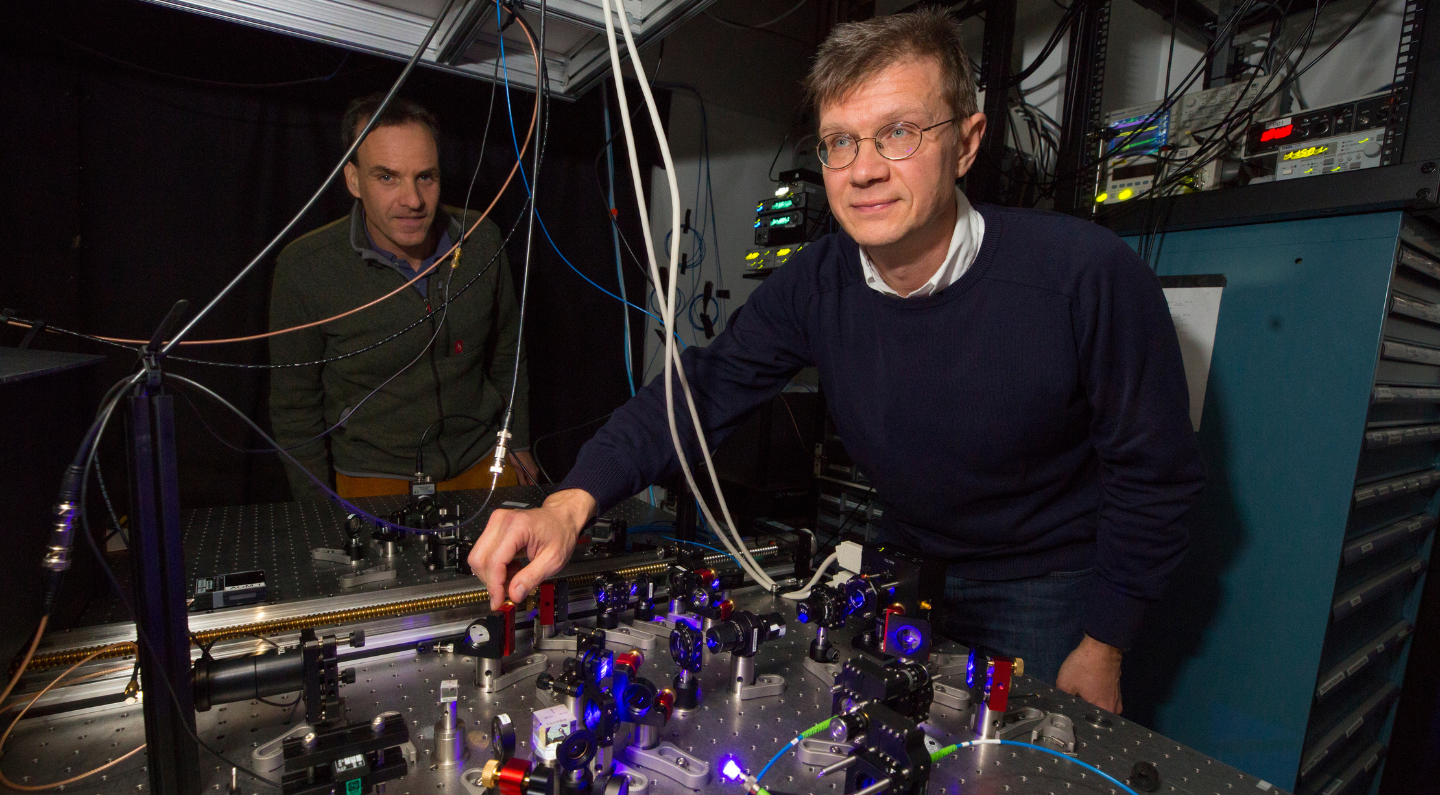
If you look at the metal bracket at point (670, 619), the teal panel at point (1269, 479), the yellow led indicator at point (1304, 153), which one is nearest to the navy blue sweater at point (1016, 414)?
the metal bracket at point (670, 619)

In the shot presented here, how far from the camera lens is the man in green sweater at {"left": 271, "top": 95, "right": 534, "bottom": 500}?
2031 mm

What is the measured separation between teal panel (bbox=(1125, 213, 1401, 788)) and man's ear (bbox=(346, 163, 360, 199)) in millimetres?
2517

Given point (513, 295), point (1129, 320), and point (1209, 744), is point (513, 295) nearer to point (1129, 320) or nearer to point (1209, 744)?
point (1129, 320)

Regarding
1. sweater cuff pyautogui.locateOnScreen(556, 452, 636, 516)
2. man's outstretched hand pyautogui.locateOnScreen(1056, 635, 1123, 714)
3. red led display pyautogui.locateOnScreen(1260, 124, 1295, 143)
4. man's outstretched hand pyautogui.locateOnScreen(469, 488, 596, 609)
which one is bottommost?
man's outstretched hand pyautogui.locateOnScreen(1056, 635, 1123, 714)

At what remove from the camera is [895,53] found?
1115mm

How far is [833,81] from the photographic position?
1163mm

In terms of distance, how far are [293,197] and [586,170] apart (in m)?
1.21

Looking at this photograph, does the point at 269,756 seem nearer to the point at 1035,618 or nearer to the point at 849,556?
the point at 849,556

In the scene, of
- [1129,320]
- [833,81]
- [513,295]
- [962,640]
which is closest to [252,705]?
[962,640]

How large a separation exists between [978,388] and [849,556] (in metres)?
0.39

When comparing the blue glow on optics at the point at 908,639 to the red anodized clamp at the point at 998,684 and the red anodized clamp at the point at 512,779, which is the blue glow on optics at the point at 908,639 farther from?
the red anodized clamp at the point at 512,779

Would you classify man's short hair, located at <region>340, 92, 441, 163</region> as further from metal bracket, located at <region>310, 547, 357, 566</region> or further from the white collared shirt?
the white collared shirt

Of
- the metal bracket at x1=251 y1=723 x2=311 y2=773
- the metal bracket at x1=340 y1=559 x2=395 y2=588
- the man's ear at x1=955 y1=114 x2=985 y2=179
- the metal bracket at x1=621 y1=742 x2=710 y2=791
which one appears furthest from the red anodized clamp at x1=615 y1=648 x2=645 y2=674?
the man's ear at x1=955 y1=114 x2=985 y2=179

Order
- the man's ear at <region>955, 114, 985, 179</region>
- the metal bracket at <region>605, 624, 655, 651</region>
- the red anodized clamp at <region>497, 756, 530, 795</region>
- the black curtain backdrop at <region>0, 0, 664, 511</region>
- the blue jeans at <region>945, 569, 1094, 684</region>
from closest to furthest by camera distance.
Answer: the red anodized clamp at <region>497, 756, 530, 795</region> → the metal bracket at <region>605, 624, 655, 651</region> → the man's ear at <region>955, 114, 985, 179</region> → the blue jeans at <region>945, 569, 1094, 684</region> → the black curtain backdrop at <region>0, 0, 664, 511</region>
